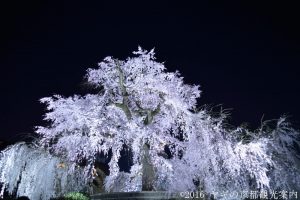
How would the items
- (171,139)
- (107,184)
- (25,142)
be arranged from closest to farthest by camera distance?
1. (171,139)
2. (25,142)
3. (107,184)

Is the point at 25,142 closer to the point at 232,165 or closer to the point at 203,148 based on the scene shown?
the point at 203,148

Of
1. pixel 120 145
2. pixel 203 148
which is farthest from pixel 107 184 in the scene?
pixel 203 148

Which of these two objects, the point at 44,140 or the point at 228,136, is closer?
the point at 228,136

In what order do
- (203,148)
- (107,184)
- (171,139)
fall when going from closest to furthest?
(203,148) < (171,139) < (107,184)

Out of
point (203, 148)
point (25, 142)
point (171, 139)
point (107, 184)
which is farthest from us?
point (107, 184)

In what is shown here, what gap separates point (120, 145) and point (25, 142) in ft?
18.1

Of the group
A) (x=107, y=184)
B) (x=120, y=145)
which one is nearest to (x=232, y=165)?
(x=120, y=145)

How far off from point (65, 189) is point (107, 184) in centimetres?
281

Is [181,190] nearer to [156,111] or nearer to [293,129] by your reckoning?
[156,111]

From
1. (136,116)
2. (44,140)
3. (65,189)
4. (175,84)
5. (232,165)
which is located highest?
(175,84)

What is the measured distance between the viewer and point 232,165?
15.3m

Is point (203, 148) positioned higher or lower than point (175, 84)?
lower

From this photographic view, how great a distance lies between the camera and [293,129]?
17.1m

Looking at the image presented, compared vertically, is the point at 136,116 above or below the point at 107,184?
above
